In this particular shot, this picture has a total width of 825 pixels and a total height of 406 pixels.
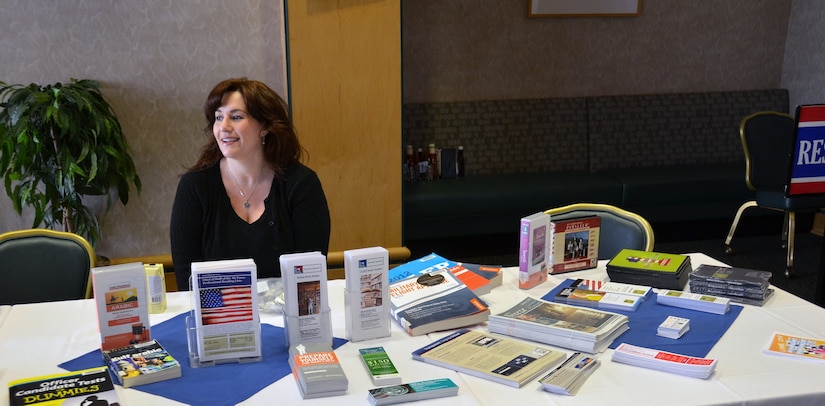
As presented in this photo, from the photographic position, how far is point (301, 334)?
6.67ft

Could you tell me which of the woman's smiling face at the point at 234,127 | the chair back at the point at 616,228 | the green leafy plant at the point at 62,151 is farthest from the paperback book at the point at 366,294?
the green leafy plant at the point at 62,151

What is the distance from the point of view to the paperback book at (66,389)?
1.73 m

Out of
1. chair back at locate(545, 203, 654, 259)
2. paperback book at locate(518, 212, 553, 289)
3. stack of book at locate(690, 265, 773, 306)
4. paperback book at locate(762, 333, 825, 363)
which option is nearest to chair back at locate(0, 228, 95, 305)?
paperback book at locate(518, 212, 553, 289)

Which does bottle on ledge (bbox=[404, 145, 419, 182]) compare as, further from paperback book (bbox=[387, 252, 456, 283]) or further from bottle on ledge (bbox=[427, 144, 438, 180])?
paperback book (bbox=[387, 252, 456, 283])

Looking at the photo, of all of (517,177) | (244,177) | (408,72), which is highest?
(408,72)

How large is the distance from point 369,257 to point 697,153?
4647mm

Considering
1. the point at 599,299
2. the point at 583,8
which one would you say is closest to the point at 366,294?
the point at 599,299

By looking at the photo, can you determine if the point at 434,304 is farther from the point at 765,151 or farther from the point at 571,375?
the point at 765,151

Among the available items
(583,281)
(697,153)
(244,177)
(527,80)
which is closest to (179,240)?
(244,177)

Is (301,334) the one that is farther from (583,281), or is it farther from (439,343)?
(583,281)

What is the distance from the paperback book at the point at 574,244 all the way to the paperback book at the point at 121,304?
1337mm

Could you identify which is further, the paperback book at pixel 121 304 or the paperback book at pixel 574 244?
the paperback book at pixel 574 244

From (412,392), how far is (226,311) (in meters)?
0.53

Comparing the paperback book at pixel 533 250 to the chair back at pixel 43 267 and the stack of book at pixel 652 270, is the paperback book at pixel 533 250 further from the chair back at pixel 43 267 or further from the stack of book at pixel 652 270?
the chair back at pixel 43 267
